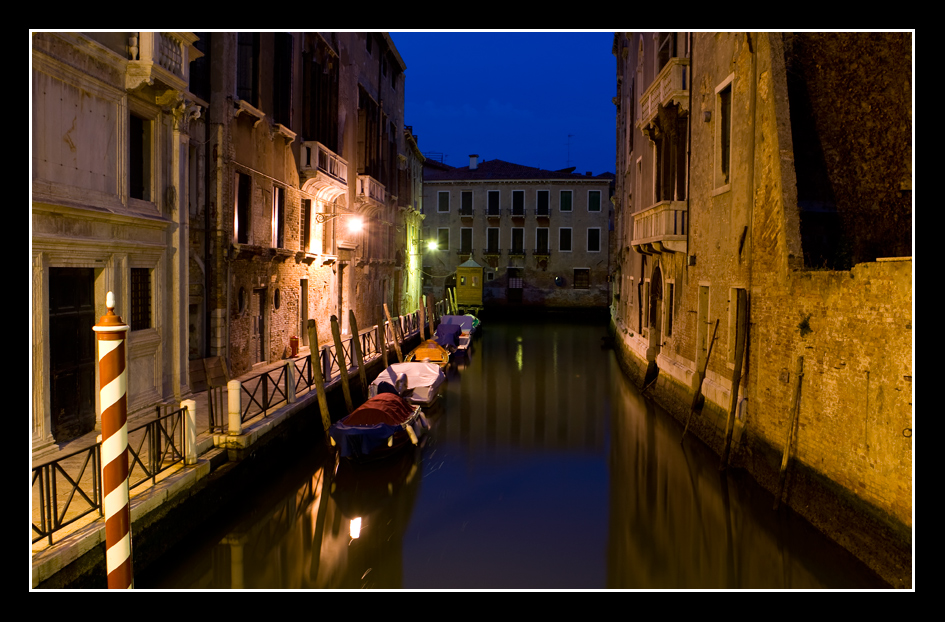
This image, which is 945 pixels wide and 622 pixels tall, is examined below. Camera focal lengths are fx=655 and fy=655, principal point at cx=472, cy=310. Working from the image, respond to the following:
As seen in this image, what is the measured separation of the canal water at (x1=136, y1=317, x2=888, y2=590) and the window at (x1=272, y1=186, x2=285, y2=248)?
4684 millimetres

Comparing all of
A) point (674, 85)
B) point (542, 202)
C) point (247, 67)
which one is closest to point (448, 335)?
point (674, 85)

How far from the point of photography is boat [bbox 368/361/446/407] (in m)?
12.9

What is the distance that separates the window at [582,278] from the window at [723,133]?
86.2 ft

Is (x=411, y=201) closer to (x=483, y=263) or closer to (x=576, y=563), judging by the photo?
(x=483, y=263)

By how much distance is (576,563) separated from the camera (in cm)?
655

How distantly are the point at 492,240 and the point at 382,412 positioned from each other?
91.7 feet

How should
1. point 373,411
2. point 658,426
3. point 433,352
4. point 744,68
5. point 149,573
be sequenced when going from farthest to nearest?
point 433,352, point 658,426, point 373,411, point 744,68, point 149,573

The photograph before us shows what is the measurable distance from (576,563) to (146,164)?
636cm

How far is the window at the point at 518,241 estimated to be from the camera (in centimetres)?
3650

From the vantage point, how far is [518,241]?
36625 millimetres

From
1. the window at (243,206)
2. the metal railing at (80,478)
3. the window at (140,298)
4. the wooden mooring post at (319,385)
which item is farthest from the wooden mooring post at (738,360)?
the window at (243,206)

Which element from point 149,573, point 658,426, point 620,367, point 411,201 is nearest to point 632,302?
point 620,367

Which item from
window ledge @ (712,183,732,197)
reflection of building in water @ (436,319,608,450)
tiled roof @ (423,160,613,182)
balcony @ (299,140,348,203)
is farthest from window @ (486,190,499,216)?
window ledge @ (712,183,732,197)

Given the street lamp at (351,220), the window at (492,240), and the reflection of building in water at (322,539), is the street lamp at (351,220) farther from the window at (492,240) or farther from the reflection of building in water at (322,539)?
the window at (492,240)
